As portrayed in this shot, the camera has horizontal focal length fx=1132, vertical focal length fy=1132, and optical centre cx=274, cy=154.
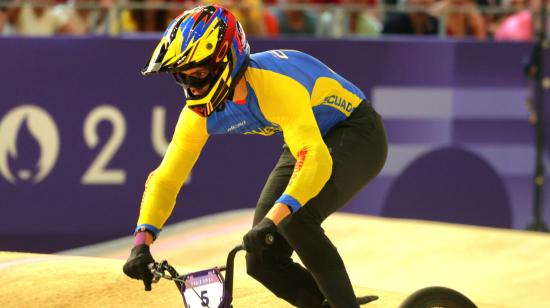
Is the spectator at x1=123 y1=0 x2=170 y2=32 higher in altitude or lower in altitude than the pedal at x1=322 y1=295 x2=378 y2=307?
higher

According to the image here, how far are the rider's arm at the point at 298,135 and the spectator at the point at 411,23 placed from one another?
5.69 m

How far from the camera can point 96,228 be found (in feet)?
32.0

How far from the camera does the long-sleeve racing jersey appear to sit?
4629 millimetres

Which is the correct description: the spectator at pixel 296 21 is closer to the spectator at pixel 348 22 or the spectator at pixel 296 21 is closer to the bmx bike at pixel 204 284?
the spectator at pixel 348 22

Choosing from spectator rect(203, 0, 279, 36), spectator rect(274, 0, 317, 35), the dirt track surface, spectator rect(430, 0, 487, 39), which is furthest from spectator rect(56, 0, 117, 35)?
spectator rect(430, 0, 487, 39)

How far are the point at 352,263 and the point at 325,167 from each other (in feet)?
12.6

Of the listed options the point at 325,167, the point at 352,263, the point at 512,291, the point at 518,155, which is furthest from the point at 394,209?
the point at 325,167

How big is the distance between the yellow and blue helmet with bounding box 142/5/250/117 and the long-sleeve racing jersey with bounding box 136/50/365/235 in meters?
0.12

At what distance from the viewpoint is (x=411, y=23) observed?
411 inches

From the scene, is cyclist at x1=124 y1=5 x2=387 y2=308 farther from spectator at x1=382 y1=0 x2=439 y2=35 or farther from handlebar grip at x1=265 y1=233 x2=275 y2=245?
spectator at x1=382 y1=0 x2=439 y2=35

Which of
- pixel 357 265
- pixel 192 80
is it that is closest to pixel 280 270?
pixel 192 80

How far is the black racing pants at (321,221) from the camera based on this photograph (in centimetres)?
467

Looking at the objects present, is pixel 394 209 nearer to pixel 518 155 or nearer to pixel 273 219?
pixel 518 155

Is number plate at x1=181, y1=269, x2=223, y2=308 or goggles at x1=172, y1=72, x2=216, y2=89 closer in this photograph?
number plate at x1=181, y1=269, x2=223, y2=308
